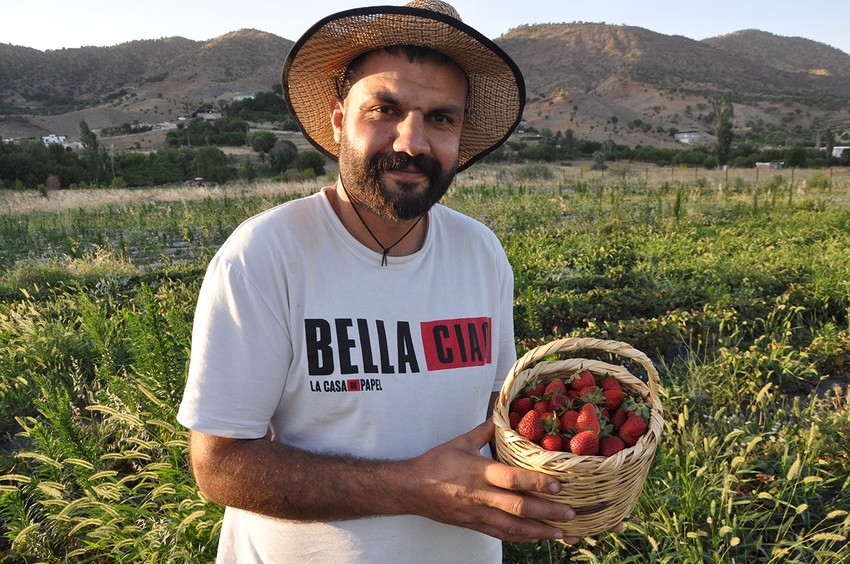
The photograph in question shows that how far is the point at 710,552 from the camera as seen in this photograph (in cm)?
255

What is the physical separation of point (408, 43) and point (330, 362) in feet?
2.91

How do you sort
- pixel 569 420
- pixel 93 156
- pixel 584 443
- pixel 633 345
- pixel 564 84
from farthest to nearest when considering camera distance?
pixel 564 84 < pixel 93 156 < pixel 633 345 < pixel 569 420 < pixel 584 443

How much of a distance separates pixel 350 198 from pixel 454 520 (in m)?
0.89

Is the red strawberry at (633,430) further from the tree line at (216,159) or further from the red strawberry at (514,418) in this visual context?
the tree line at (216,159)

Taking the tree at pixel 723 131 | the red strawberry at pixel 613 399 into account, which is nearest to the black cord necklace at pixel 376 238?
the red strawberry at pixel 613 399

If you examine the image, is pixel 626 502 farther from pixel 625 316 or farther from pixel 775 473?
pixel 625 316

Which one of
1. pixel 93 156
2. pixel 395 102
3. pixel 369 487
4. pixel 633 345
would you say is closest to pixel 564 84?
pixel 93 156

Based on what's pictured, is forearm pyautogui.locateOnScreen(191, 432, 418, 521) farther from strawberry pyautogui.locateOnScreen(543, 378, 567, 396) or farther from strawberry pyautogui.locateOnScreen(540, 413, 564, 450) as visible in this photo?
strawberry pyautogui.locateOnScreen(543, 378, 567, 396)

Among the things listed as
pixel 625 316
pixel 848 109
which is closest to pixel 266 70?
pixel 848 109

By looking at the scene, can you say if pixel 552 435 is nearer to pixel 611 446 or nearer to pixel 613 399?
pixel 611 446

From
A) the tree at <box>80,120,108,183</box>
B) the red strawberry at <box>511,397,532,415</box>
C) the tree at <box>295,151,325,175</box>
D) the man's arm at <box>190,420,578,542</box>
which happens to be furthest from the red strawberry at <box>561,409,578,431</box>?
the tree at <box>80,120,108,183</box>

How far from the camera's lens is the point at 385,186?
1.51 metres

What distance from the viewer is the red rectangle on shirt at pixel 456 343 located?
4.97 feet

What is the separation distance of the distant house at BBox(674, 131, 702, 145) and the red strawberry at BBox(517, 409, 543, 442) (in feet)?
252
